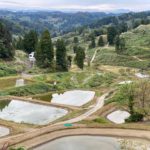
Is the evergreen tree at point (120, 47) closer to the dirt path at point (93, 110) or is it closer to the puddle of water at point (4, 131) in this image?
the dirt path at point (93, 110)

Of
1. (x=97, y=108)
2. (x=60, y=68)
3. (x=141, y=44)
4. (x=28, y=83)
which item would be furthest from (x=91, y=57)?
(x=97, y=108)

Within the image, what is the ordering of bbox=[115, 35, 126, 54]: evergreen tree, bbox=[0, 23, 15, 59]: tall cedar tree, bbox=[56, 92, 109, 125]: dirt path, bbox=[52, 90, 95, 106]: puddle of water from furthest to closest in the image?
bbox=[115, 35, 126, 54]: evergreen tree
bbox=[0, 23, 15, 59]: tall cedar tree
bbox=[52, 90, 95, 106]: puddle of water
bbox=[56, 92, 109, 125]: dirt path

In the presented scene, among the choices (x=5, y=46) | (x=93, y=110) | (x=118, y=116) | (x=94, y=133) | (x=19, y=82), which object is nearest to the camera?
(x=94, y=133)

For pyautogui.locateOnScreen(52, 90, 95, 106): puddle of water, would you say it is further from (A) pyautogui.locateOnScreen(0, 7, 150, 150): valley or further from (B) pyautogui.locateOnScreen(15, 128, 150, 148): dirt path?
(B) pyautogui.locateOnScreen(15, 128, 150, 148): dirt path

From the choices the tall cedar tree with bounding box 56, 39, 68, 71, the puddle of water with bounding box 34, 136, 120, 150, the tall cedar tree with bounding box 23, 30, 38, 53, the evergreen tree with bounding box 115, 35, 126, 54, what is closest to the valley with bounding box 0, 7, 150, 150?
the tall cedar tree with bounding box 56, 39, 68, 71

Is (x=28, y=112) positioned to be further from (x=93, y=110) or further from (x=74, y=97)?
(x=74, y=97)

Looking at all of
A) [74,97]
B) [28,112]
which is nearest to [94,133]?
[28,112]

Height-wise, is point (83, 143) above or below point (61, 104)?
above
